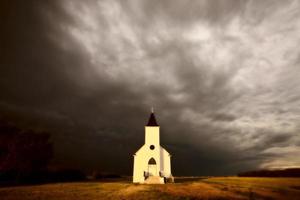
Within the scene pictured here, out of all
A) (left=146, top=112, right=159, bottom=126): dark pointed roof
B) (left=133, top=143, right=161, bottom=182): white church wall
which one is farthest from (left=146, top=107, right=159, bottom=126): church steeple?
(left=133, top=143, right=161, bottom=182): white church wall

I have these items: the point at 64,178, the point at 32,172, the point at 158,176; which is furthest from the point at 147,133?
the point at 64,178

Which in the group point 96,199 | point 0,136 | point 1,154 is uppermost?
point 0,136

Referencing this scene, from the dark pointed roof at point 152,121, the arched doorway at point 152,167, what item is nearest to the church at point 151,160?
the arched doorway at point 152,167

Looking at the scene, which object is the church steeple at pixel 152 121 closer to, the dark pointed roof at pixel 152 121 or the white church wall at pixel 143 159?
the dark pointed roof at pixel 152 121

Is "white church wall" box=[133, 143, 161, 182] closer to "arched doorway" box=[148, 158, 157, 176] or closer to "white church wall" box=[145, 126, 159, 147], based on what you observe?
"arched doorway" box=[148, 158, 157, 176]

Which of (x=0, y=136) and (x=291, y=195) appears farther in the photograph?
(x=0, y=136)

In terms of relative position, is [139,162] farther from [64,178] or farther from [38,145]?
[64,178]

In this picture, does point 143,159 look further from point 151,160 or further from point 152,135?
point 152,135

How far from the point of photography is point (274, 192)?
1325 inches

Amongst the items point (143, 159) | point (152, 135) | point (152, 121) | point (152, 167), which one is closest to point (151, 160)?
point (152, 167)

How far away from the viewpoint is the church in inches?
2185

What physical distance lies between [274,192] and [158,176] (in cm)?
2455

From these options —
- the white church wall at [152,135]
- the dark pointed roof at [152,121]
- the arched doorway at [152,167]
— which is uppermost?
the dark pointed roof at [152,121]

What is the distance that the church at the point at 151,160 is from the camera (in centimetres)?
5550
